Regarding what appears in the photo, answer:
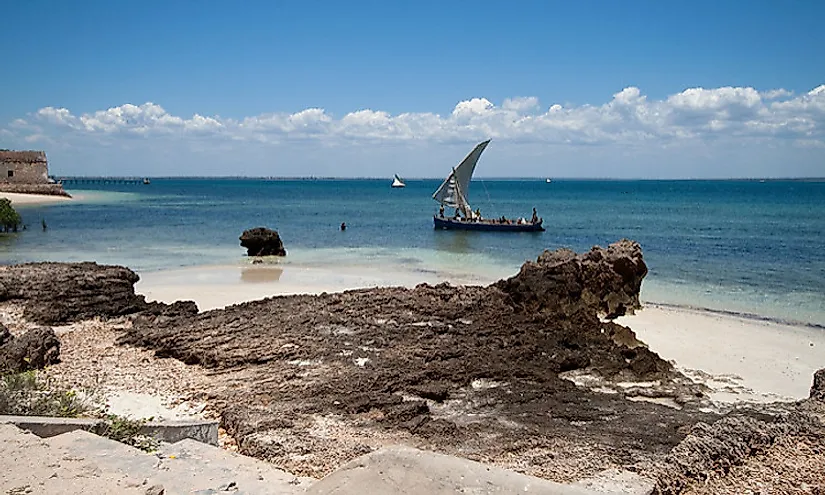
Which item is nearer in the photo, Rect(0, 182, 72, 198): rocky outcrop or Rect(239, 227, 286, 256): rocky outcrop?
Rect(239, 227, 286, 256): rocky outcrop

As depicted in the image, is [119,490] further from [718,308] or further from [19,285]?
[718,308]

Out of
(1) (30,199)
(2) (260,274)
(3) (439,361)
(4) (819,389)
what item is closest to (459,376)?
(3) (439,361)

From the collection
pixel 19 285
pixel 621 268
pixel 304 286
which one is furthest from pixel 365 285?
pixel 19 285

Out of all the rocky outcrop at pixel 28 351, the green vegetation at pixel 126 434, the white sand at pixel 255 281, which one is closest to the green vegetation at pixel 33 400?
the green vegetation at pixel 126 434

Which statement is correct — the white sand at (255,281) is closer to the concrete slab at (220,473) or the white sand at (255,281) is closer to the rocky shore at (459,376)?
the rocky shore at (459,376)

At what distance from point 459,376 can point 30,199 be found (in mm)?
66958

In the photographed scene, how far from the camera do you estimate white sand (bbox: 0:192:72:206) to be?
62.9 m

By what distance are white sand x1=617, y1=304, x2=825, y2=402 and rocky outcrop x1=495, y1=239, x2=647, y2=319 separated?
63cm

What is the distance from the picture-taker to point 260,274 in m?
24.4

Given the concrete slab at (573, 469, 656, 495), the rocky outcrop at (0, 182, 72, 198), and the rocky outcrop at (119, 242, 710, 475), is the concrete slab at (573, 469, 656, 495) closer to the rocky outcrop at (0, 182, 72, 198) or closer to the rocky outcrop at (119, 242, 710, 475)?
the rocky outcrop at (119, 242, 710, 475)

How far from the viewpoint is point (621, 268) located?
16859 millimetres

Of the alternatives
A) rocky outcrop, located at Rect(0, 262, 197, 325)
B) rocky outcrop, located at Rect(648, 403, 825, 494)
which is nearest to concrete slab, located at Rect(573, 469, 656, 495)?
rocky outcrop, located at Rect(648, 403, 825, 494)

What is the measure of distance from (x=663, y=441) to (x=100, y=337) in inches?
378

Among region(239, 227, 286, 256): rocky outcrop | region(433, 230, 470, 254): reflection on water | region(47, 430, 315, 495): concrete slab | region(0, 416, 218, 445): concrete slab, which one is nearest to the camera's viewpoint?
region(47, 430, 315, 495): concrete slab
